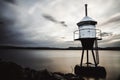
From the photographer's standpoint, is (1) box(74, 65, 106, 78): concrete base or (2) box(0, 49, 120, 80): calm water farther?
(2) box(0, 49, 120, 80): calm water

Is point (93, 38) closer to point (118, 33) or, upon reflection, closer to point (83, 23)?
point (83, 23)

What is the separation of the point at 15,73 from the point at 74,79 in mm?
2807

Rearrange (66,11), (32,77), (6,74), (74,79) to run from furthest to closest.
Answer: (66,11), (74,79), (32,77), (6,74)

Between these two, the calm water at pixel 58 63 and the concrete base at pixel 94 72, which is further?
the calm water at pixel 58 63

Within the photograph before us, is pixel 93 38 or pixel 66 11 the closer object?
pixel 93 38

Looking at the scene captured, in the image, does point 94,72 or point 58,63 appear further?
point 58,63

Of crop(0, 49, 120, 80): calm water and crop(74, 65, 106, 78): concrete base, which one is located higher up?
crop(74, 65, 106, 78): concrete base

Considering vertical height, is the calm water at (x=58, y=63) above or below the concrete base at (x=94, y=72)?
below

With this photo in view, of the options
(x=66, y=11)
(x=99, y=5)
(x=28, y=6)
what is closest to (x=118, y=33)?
(x=99, y=5)

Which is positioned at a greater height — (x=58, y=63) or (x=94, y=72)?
(x=94, y=72)

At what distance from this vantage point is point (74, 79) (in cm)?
660

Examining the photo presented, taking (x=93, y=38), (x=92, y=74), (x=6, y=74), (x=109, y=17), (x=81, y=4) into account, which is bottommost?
(x=92, y=74)

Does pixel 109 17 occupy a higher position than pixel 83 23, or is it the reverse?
pixel 109 17

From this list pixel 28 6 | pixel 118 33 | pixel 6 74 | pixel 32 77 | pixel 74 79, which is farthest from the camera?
pixel 118 33
